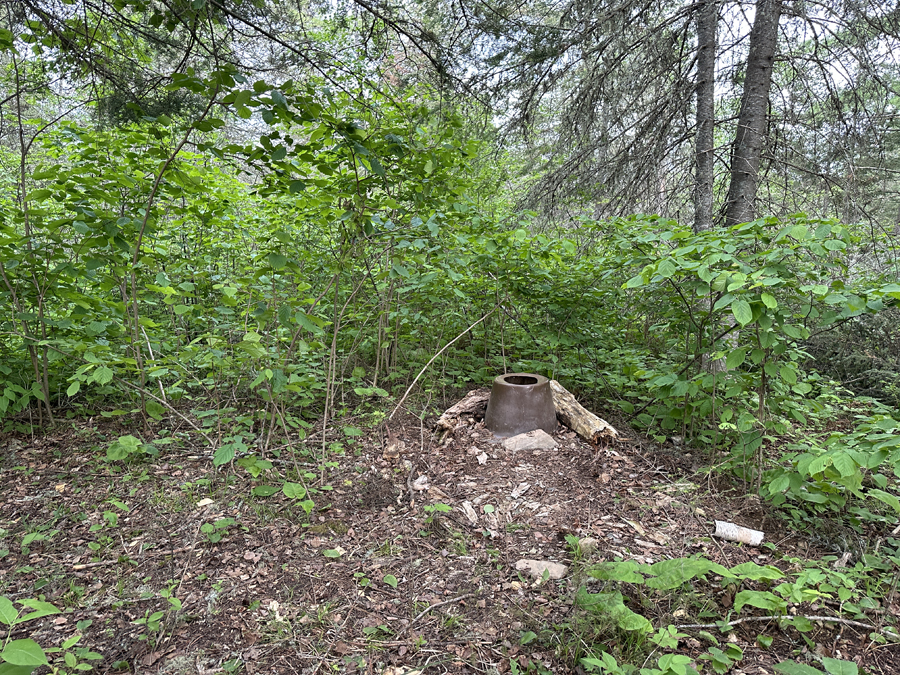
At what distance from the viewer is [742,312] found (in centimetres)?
246

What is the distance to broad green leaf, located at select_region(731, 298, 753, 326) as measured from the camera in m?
2.43

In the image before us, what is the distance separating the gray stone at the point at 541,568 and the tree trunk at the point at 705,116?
3443mm

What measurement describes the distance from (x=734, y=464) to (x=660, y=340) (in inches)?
115

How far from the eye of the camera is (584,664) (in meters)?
1.77

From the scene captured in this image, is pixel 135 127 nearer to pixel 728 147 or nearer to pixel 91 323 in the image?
pixel 91 323

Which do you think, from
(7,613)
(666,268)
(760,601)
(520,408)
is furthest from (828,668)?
(7,613)

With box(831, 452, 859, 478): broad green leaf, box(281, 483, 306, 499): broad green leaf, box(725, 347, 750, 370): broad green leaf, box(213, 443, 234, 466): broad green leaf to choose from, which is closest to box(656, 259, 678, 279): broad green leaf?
box(725, 347, 750, 370): broad green leaf

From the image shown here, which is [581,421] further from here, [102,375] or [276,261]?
Result: [102,375]

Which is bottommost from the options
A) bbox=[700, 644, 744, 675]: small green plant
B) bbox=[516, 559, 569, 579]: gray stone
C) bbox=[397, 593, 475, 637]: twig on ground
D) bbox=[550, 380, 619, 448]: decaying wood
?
bbox=[397, 593, 475, 637]: twig on ground

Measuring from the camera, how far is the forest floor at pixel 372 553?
6.44 feet

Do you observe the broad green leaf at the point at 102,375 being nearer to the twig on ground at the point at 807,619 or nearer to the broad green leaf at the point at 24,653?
the broad green leaf at the point at 24,653

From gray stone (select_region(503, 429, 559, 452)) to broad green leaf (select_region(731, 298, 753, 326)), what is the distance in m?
1.71

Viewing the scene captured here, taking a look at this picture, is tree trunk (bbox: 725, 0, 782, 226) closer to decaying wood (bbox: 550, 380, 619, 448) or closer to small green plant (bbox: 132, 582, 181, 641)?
decaying wood (bbox: 550, 380, 619, 448)

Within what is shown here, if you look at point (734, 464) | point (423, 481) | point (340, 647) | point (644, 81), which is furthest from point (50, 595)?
point (644, 81)
